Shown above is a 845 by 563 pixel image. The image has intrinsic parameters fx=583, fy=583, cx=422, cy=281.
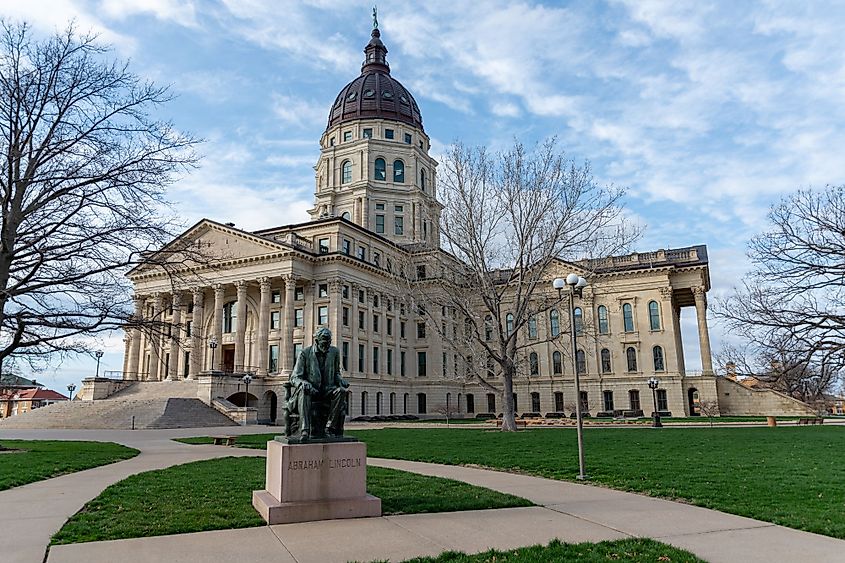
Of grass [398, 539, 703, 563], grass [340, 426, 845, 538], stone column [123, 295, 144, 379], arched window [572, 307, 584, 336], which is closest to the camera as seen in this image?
grass [398, 539, 703, 563]

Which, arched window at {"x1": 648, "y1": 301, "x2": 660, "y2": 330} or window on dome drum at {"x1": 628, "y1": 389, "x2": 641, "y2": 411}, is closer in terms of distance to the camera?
window on dome drum at {"x1": 628, "y1": 389, "x2": 641, "y2": 411}

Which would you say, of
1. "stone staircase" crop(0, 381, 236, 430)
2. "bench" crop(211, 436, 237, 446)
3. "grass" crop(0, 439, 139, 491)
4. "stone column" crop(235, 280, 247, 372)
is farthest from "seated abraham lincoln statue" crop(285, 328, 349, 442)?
"stone column" crop(235, 280, 247, 372)

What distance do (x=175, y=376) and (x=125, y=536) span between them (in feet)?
175

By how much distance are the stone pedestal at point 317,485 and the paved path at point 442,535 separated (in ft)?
0.73

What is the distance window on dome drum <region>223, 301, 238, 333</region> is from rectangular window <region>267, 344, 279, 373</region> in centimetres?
616

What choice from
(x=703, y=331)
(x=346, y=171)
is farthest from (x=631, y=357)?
(x=346, y=171)

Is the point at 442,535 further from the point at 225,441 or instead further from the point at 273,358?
the point at 273,358

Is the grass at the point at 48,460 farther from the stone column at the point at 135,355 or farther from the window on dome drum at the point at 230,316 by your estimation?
the stone column at the point at 135,355

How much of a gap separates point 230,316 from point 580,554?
58221mm

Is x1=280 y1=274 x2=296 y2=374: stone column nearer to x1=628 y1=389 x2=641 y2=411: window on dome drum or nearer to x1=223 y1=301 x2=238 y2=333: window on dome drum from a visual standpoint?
x1=223 y1=301 x2=238 y2=333: window on dome drum

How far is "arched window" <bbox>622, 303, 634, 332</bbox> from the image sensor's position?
2494 inches

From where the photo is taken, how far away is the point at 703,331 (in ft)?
199

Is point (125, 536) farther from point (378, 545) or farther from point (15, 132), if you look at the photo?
point (15, 132)

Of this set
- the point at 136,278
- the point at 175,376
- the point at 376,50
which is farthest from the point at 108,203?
the point at 376,50
